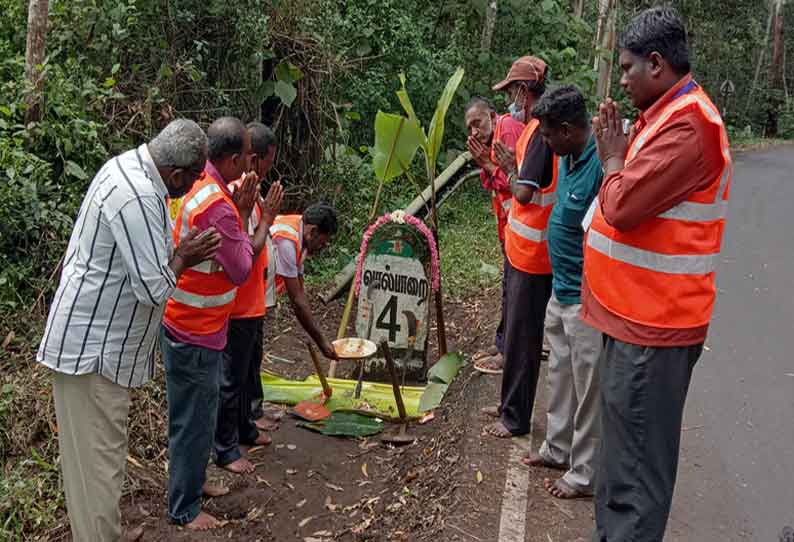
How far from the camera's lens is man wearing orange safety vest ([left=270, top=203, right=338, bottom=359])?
5.50 meters

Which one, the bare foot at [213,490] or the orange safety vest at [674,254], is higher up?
the orange safety vest at [674,254]

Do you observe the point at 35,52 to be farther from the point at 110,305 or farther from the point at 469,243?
the point at 469,243

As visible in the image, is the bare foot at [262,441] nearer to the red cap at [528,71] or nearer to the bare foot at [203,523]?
the bare foot at [203,523]

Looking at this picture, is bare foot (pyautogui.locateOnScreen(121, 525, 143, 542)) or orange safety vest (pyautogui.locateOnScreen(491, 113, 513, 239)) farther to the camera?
orange safety vest (pyautogui.locateOnScreen(491, 113, 513, 239))

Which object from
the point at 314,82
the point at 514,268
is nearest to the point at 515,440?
the point at 514,268

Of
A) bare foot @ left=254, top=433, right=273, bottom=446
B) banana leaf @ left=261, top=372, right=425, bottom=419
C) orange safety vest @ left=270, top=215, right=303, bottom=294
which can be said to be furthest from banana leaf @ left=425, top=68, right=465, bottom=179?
bare foot @ left=254, top=433, right=273, bottom=446

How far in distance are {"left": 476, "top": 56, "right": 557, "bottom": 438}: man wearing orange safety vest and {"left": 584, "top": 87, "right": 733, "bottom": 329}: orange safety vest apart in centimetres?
140

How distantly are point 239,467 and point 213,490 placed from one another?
32cm

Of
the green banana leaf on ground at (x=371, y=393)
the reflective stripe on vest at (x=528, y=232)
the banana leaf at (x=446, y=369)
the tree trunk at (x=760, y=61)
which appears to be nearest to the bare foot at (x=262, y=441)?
the green banana leaf on ground at (x=371, y=393)

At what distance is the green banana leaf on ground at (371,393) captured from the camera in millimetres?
6039

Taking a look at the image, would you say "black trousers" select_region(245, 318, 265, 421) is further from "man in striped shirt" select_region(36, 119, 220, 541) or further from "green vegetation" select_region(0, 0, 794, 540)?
"man in striped shirt" select_region(36, 119, 220, 541)

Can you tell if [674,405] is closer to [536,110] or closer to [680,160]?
[680,160]

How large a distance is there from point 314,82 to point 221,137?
4.99m

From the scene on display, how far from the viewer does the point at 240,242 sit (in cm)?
408
